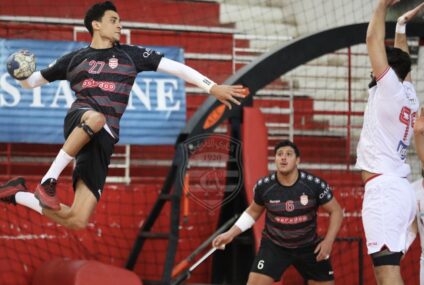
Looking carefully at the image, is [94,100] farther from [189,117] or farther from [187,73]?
[189,117]

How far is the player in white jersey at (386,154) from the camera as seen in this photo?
6062 millimetres

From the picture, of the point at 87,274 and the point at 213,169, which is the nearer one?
the point at 87,274

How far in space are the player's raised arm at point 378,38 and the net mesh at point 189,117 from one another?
12.0 feet

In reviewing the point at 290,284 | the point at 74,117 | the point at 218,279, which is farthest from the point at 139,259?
the point at 74,117

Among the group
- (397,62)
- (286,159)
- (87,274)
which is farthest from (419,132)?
(87,274)

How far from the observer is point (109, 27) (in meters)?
6.71

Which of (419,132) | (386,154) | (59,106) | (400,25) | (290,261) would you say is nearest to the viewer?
(386,154)

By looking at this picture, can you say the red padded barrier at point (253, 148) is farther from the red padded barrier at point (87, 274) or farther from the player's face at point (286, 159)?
the red padded barrier at point (87, 274)

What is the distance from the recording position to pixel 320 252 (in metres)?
8.02

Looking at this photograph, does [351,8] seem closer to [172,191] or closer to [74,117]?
[172,191]

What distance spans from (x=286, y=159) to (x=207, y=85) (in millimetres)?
1883

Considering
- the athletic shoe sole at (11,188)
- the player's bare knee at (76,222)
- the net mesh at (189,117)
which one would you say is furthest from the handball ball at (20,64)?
the net mesh at (189,117)

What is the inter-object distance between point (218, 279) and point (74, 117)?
3766mm

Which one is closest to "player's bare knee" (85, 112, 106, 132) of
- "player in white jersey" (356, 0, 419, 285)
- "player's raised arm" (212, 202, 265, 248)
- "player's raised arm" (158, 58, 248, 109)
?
"player's raised arm" (158, 58, 248, 109)
